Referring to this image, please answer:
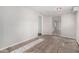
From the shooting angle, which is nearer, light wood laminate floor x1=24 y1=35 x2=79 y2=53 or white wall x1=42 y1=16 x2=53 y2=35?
light wood laminate floor x1=24 y1=35 x2=79 y2=53

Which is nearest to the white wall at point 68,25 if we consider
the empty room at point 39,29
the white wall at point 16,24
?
the empty room at point 39,29

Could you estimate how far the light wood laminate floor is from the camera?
5.21 ft

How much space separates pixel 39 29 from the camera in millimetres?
1738

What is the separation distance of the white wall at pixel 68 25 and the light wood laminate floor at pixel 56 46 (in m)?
0.08

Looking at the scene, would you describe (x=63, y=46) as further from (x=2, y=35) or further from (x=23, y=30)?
(x=2, y=35)

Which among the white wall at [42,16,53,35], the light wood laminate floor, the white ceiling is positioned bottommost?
the light wood laminate floor

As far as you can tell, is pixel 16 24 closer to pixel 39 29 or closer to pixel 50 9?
pixel 39 29

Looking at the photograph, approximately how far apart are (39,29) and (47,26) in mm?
136

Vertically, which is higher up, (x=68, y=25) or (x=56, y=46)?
(x=68, y=25)

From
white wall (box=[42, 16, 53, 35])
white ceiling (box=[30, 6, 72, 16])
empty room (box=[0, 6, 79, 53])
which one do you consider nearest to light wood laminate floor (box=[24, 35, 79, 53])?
empty room (box=[0, 6, 79, 53])

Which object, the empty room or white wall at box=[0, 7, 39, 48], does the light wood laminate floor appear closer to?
the empty room

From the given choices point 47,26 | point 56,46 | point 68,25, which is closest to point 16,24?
point 47,26

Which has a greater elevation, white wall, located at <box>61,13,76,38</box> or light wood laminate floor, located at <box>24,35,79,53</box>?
white wall, located at <box>61,13,76,38</box>

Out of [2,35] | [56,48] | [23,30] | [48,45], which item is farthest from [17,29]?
[56,48]
